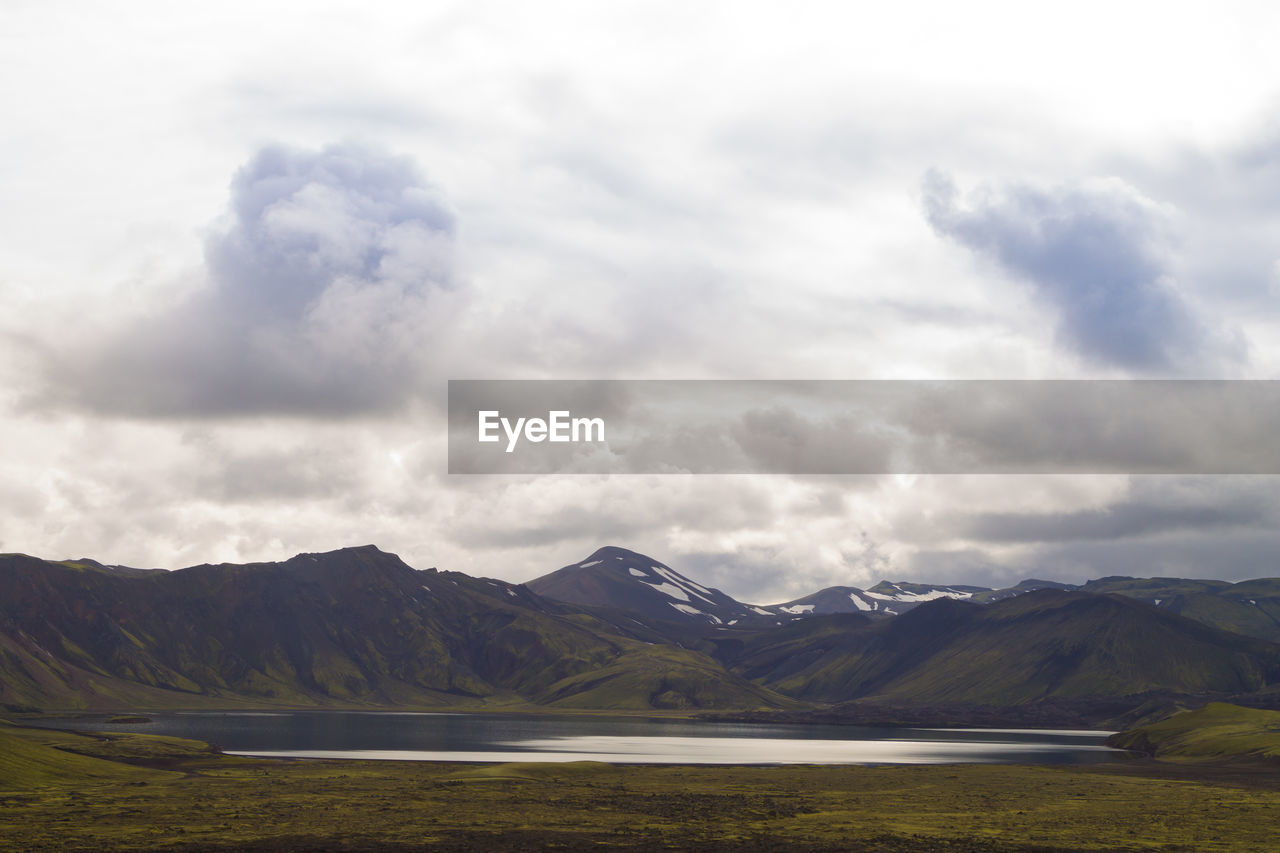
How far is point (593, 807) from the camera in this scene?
106875 millimetres

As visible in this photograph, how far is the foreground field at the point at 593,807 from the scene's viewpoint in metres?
83.2

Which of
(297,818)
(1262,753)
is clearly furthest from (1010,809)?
(1262,753)

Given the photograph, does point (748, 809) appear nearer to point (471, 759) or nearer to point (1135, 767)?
point (471, 759)

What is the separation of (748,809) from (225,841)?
4872cm

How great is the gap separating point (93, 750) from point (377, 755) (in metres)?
42.6

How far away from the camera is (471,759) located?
567ft

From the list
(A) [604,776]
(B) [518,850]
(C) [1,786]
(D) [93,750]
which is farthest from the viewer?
(D) [93,750]

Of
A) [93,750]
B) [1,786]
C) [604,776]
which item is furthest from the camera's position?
[93,750]

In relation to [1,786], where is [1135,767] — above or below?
below

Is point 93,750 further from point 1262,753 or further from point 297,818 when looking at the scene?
point 1262,753

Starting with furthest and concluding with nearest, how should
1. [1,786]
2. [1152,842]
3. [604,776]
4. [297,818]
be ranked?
[604,776]
[1,786]
[297,818]
[1152,842]

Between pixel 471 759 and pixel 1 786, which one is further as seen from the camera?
pixel 471 759

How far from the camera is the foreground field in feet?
273

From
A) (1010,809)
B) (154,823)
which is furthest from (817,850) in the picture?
(154,823)
